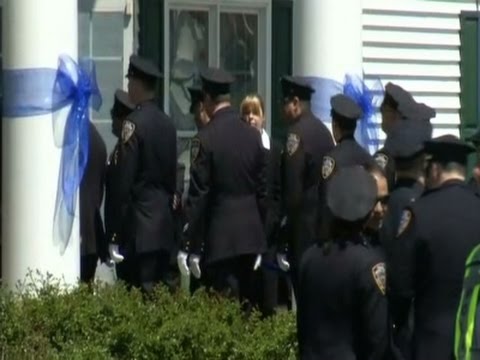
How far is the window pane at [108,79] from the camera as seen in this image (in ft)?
45.0

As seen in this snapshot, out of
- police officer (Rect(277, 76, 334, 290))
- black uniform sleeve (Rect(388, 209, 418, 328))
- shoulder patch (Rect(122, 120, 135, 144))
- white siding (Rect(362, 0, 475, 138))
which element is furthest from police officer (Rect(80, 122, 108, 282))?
black uniform sleeve (Rect(388, 209, 418, 328))

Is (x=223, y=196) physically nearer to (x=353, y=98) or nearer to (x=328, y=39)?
(x=353, y=98)

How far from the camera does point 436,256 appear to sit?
7746 mm

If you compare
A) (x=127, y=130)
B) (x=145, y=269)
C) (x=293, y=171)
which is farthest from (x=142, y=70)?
(x=145, y=269)

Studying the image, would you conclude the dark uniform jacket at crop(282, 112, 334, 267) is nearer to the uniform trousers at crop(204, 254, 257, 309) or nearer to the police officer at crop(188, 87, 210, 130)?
the uniform trousers at crop(204, 254, 257, 309)

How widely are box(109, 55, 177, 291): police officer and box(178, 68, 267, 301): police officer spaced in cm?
18

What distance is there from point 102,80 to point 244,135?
2544 mm

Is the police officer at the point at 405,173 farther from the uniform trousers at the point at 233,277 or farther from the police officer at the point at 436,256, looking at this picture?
the uniform trousers at the point at 233,277

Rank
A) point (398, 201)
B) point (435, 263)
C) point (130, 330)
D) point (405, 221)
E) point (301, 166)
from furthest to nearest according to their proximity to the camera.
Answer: point (301, 166) → point (130, 330) → point (398, 201) → point (405, 221) → point (435, 263)

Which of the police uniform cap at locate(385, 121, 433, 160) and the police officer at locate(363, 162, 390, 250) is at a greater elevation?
the police uniform cap at locate(385, 121, 433, 160)

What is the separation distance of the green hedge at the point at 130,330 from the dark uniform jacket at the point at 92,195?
1944 millimetres

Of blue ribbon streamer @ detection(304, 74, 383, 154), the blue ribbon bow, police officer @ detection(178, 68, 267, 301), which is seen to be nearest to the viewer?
police officer @ detection(178, 68, 267, 301)

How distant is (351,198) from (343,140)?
150 inches

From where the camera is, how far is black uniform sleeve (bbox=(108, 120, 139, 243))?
36.8ft
